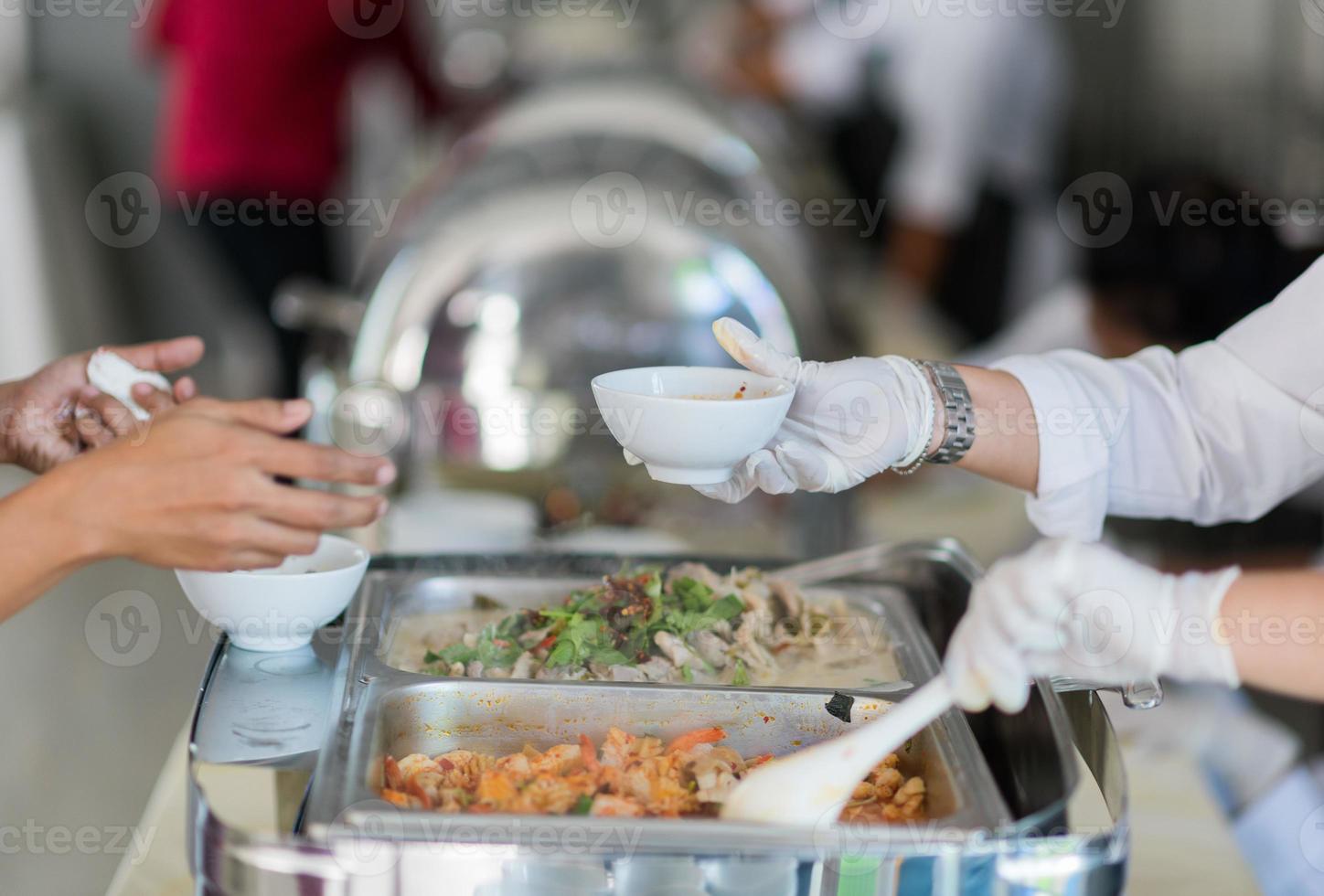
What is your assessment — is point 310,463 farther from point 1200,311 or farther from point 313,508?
point 1200,311

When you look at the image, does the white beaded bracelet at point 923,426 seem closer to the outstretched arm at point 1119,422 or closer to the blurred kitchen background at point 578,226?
the outstretched arm at point 1119,422

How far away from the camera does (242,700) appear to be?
0.94 m

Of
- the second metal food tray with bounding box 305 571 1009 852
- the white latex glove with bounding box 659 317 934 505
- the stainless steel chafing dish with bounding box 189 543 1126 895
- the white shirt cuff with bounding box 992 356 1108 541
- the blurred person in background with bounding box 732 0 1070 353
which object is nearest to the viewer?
the stainless steel chafing dish with bounding box 189 543 1126 895

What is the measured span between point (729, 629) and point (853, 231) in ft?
13.8

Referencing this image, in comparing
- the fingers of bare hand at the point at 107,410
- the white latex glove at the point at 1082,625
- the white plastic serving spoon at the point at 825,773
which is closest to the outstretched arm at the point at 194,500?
the fingers of bare hand at the point at 107,410

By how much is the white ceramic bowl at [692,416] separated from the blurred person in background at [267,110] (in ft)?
8.30

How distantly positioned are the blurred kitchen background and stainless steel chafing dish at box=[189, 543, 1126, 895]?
36 cm

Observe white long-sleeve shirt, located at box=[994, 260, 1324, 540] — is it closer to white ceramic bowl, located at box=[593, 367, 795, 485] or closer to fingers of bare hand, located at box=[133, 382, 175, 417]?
white ceramic bowl, located at box=[593, 367, 795, 485]

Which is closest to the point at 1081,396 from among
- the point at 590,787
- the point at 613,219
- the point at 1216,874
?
the point at 1216,874

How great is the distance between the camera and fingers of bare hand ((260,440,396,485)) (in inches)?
35.7

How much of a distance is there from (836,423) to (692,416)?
21cm

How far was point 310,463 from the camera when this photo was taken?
91cm

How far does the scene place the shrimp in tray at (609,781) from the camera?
87 cm

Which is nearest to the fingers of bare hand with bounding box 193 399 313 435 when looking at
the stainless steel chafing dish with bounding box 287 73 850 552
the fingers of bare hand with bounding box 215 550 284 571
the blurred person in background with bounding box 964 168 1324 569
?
the fingers of bare hand with bounding box 215 550 284 571
